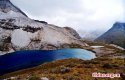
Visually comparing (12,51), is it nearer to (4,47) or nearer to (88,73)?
(4,47)

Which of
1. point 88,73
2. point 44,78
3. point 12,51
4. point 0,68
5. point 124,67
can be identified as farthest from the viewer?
point 12,51

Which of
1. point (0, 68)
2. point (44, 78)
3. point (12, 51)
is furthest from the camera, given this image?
point (12, 51)

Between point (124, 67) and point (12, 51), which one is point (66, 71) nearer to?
point (124, 67)

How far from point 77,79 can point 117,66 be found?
752 inches

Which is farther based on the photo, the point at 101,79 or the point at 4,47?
the point at 4,47

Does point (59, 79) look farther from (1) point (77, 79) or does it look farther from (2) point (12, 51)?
(2) point (12, 51)

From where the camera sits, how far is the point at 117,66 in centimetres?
6328

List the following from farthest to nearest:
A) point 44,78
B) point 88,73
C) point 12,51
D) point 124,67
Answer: point 12,51 < point 124,67 < point 88,73 < point 44,78

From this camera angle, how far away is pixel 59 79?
47.0 metres

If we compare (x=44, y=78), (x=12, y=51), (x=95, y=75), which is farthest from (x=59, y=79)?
(x=12, y=51)

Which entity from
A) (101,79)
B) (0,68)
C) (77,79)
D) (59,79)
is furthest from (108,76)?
(0,68)

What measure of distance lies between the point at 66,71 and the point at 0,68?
197ft

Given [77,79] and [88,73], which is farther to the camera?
[88,73]

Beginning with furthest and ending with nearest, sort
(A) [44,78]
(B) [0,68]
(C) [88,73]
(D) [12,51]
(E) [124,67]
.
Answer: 1. (D) [12,51]
2. (B) [0,68]
3. (E) [124,67]
4. (C) [88,73]
5. (A) [44,78]
